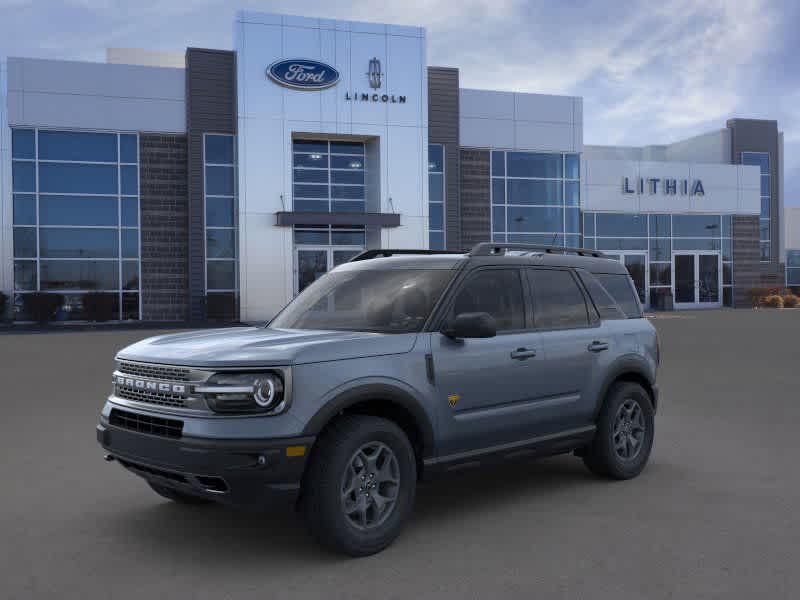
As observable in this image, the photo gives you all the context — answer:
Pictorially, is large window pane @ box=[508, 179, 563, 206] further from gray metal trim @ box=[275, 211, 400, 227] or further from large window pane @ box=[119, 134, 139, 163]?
large window pane @ box=[119, 134, 139, 163]

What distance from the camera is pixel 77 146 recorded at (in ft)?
100

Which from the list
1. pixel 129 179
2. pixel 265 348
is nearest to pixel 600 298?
pixel 265 348

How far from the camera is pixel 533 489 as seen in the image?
625 centimetres

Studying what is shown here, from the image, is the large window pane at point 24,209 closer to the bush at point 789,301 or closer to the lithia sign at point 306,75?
the lithia sign at point 306,75

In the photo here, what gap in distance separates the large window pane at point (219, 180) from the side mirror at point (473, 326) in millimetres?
27852

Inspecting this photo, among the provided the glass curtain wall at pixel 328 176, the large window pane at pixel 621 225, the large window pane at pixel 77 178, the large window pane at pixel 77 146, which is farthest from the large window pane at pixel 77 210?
the large window pane at pixel 621 225

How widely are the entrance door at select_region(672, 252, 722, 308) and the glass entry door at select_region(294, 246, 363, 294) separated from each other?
18787mm

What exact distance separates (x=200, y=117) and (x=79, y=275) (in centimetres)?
745

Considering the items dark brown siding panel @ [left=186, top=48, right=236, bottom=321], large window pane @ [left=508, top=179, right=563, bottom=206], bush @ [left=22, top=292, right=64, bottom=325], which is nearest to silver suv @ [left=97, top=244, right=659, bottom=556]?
dark brown siding panel @ [left=186, top=48, right=236, bottom=321]

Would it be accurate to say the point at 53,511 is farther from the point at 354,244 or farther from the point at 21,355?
the point at 354,244

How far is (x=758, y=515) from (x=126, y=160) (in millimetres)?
29330

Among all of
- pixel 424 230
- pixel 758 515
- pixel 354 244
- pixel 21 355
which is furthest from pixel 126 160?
pixel 758 515

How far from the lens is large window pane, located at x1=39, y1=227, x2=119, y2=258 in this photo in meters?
30.3

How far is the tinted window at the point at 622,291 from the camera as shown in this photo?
688cm
